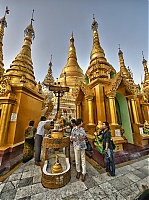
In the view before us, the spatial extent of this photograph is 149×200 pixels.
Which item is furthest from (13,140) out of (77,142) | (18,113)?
(77,142)

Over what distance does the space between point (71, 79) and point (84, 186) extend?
66.1ft

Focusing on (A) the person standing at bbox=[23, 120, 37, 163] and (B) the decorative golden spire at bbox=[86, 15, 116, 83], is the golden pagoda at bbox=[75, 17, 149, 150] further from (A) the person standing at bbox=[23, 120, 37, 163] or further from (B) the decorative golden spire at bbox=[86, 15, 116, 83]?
(A) the person standing at bbox=[23, 120, 37, 163]

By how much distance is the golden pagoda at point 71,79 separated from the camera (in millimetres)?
15485

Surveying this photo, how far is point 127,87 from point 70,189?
5.57 m

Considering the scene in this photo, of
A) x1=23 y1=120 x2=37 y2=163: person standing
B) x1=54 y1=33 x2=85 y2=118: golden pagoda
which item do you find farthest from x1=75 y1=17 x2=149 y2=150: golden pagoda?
x1=54 y1=33 x2=85 y2=118: golden pagoda

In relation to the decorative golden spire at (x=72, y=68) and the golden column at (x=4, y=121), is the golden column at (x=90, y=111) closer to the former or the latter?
the golden column at (x=4, y=121)

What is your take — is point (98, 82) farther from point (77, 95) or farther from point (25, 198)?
point (25, 198)

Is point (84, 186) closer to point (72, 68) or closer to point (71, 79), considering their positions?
point (71, 79)

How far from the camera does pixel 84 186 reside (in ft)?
8.71

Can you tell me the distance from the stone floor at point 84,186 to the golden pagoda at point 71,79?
11396 millimetres

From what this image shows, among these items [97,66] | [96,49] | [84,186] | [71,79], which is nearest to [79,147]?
[84,186]

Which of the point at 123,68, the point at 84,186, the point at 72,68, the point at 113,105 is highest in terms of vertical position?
the point at 72,68

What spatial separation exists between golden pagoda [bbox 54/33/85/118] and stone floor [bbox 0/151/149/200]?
1140cm

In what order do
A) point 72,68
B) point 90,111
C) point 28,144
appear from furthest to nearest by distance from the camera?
point 72,68 < point 90,111 < point 28,144
